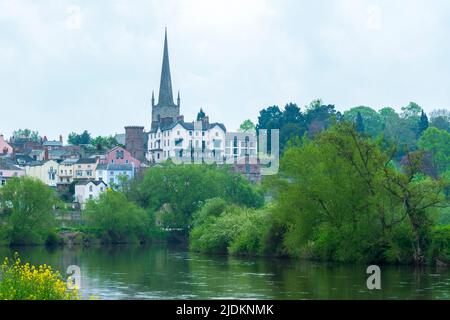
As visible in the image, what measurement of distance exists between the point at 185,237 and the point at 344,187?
43577 mm

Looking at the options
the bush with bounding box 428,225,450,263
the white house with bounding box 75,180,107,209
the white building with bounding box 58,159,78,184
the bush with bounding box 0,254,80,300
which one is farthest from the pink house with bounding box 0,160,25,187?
the bush with bounding box 0,254,80,300

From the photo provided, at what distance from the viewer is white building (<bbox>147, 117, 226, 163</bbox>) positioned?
182 meters

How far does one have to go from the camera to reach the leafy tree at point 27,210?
98312 mm

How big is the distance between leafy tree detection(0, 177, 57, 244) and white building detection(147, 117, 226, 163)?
7962 centimetres

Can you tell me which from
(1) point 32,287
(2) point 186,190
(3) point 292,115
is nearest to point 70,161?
(3) point 292,115

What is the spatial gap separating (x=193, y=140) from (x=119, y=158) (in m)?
23.8

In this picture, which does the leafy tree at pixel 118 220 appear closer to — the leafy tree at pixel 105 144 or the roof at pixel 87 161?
the roof at pixel 87 161

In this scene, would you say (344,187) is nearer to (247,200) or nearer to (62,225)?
(247,200)

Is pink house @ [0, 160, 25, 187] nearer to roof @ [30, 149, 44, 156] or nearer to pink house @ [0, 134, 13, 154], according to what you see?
pink house @ [0, 134, 13, 154]

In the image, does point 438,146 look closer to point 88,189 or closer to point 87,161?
point 88,189

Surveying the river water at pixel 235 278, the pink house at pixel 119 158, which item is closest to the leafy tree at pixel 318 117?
the pink house at pixel 119 158

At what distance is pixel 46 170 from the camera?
163 m

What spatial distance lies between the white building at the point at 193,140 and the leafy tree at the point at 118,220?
71.8 metres
